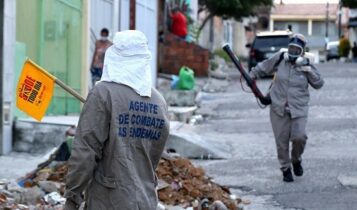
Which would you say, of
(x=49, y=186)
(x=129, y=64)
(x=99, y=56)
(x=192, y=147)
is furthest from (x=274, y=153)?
(x=129, y=64)

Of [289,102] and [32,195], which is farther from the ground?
[289,102]

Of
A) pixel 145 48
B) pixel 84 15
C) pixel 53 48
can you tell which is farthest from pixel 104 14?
pixel 145 48

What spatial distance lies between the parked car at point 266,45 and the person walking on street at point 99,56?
55.5ft

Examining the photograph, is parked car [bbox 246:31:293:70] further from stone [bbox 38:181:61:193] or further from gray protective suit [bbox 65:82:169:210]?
gray protective suit [bbox 65:82:169:210]

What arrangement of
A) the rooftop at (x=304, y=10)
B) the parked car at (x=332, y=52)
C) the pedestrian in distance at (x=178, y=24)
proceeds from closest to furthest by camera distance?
1. the pedestrian in distance at (x=178, y=24)
2. the parked car at (x=332, y=52)
3. the rooftop at (x=304, y=10)

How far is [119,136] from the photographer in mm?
5453

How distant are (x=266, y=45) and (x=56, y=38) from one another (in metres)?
19.6

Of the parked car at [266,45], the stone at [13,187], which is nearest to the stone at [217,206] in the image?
the stone at [13,187]

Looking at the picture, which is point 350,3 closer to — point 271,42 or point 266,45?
point 271,42

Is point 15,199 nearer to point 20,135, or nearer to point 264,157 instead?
point 20,135

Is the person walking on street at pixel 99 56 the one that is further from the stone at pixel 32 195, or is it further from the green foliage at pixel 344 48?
the green foliage at pixel 344 48

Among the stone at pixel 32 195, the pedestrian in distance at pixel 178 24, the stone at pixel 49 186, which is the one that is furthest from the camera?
the pedestrian in distance at pixel 178 24

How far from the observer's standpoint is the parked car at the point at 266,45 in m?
34.4

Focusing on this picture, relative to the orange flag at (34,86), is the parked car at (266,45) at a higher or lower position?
lower
